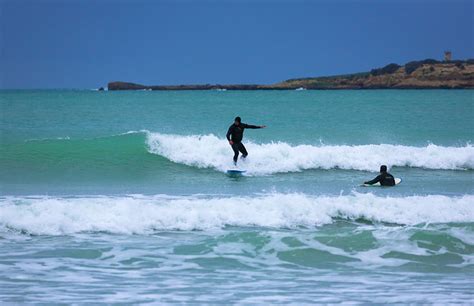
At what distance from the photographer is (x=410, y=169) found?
2194 centimetres

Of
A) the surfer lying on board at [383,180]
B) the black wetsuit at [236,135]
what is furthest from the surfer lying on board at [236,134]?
the surfer lying on board at [383,180]

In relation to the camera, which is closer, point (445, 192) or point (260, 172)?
point (445, 192)

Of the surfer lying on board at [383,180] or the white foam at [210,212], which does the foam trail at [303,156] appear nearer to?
the surfer lying on board at [383,180]

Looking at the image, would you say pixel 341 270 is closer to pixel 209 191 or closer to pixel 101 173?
pixel 209 191

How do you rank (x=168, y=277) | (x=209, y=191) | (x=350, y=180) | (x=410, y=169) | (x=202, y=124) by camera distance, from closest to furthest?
(x=168, y=277), (x=209, y=191), (x=350, y=180), (x=410, y=169), (x=202, y=124)

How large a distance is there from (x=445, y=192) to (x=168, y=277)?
9687 millimetres

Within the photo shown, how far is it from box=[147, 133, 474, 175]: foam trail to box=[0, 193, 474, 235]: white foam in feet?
20.9

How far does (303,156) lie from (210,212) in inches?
363

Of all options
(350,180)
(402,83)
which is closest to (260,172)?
(350,180)

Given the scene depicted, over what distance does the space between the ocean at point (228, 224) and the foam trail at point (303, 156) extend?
62 mm

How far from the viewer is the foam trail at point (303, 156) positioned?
70.2ft

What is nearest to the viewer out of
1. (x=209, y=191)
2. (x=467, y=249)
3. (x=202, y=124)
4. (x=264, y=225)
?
(x=467, y=249)

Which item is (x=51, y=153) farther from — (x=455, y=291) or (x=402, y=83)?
(x=402, y=83)

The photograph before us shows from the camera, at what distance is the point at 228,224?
12.9 m
